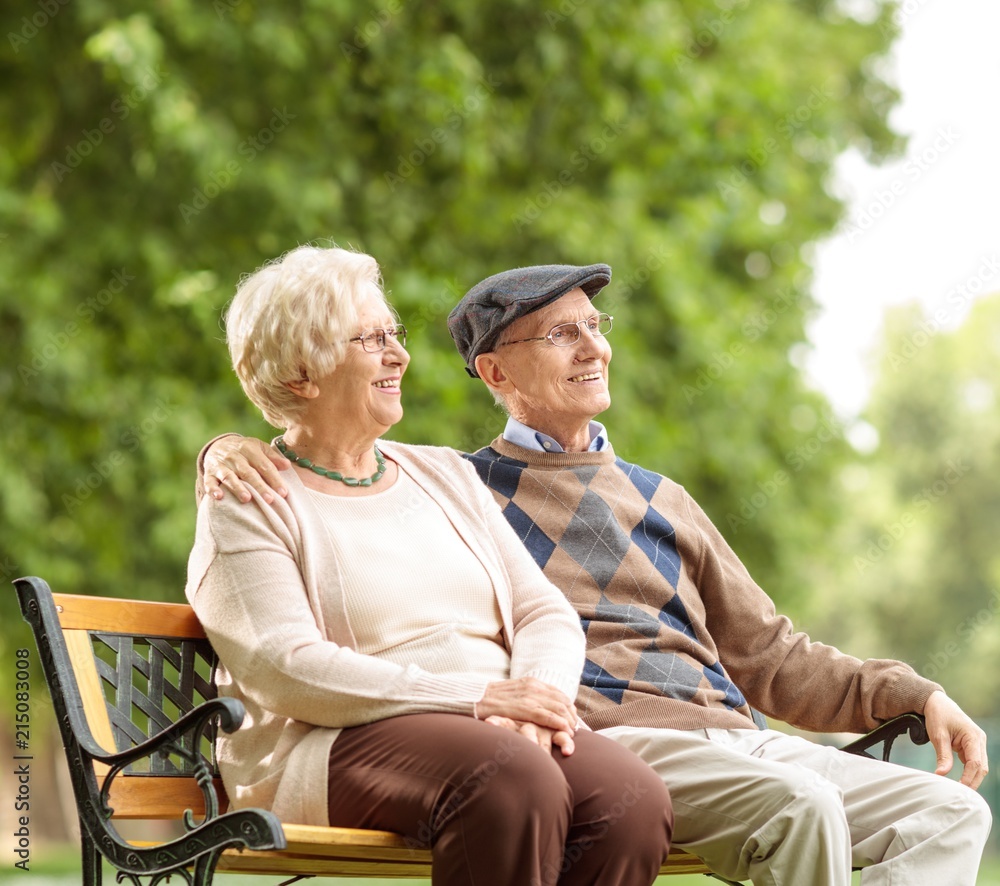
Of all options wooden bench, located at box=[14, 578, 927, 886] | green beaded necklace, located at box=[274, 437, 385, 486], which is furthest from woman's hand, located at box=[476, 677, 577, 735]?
green beaded necklace, located at box=[274, 437, 385, 486]

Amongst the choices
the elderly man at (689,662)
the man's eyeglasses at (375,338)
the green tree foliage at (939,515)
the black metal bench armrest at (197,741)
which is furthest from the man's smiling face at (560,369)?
the green tree foliage at (939,515)

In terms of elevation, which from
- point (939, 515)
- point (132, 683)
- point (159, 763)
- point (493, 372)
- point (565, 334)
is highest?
point (565, 334)

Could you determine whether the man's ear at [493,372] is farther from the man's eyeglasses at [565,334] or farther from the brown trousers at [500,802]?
the brown trousers at [500,802]

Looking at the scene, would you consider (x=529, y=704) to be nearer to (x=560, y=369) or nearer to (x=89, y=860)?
(x=89, y=860)

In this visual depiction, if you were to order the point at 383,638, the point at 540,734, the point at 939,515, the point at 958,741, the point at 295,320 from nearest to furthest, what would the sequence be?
1. the point at 540,734
2. the point at 383,638
3. the point at 295,320
4. the point at 958,741
5. the point at 939,515

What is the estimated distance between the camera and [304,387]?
298cm

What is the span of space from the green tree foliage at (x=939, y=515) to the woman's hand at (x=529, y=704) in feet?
95.8

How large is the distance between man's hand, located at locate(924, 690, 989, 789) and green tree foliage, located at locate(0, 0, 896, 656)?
418 cm

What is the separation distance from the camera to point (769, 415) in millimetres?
9539

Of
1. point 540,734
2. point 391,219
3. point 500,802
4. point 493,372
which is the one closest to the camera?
point 500,802

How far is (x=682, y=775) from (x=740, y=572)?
0.80 m

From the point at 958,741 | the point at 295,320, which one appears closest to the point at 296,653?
the point at 295,320

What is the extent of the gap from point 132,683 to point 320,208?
444cm

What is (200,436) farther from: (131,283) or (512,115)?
(512,115)
